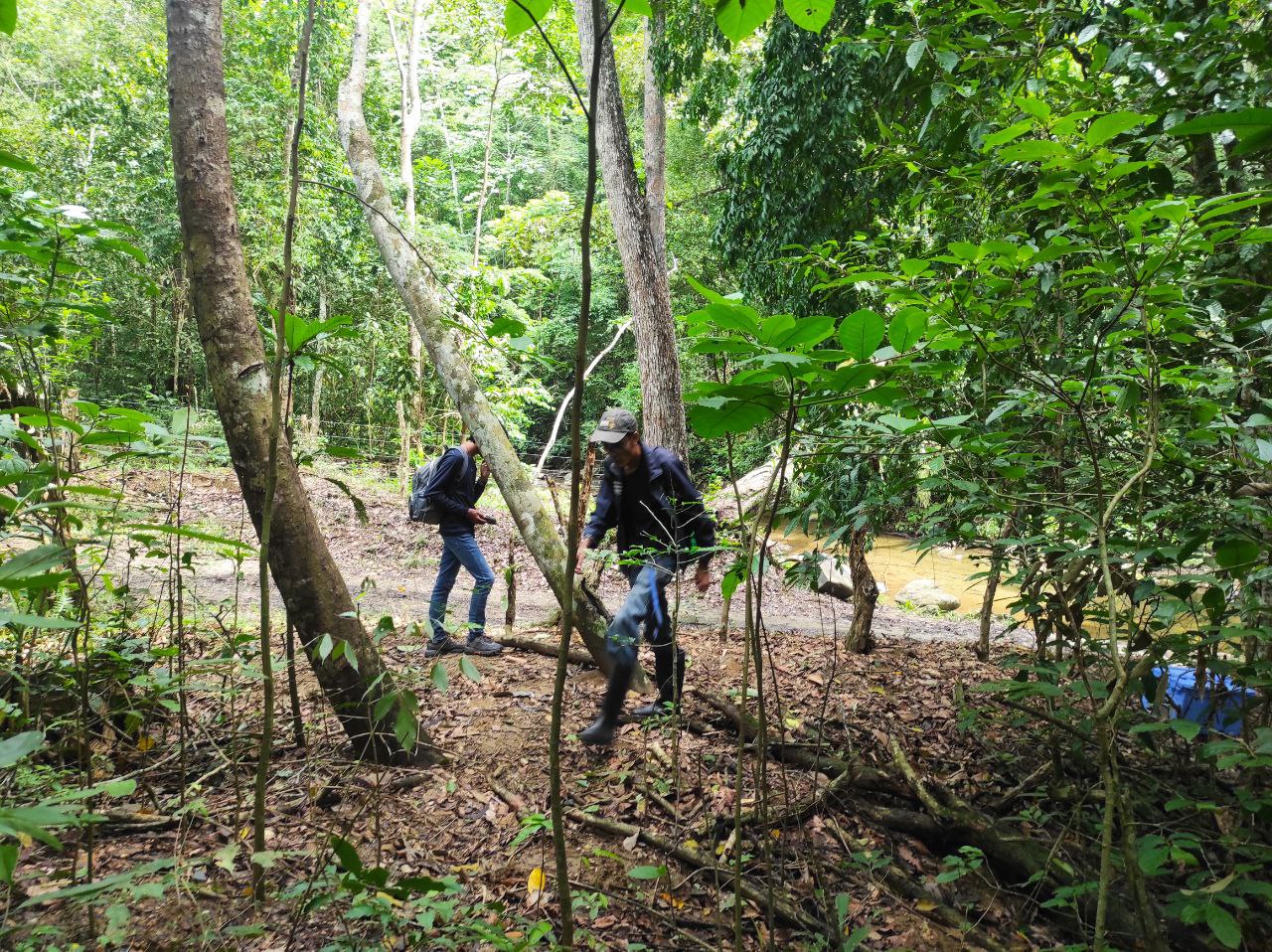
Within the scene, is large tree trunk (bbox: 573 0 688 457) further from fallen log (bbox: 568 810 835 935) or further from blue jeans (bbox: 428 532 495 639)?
fallen log (bbox: 568 810 835 935)

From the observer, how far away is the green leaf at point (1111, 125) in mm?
1103

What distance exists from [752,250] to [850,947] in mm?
6117

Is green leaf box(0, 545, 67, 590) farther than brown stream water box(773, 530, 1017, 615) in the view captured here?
No

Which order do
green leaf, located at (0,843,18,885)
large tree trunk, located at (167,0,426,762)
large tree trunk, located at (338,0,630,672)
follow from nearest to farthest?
green leaf, located at (0,843,18,885), large tree trunk, located at (167,0,426,762), large tree trunk, located at (338,0,630,672)

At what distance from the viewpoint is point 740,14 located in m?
1.02

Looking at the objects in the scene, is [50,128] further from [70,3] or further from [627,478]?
[627,478]

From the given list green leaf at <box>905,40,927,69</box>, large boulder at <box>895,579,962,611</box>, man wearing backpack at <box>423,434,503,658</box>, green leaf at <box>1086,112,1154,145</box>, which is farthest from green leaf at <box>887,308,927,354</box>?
large boulder at <box>895,579,962,611</box>

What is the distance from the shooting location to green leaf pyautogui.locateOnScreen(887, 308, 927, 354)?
45.0 inches

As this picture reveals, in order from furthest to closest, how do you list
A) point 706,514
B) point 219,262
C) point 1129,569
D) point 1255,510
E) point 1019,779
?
point 706,514, point 1019,779, point 219,262, point 1129,569, point 1255,510

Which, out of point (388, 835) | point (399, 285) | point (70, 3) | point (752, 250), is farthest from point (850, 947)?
point (70, 3)

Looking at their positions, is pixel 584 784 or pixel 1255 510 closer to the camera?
pixel 1255 510

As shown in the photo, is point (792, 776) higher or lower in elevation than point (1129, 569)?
lower

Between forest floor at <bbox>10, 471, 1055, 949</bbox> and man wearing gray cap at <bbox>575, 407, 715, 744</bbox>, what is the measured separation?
246 millimetres

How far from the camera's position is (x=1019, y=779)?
9.11ft
